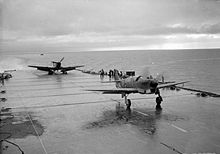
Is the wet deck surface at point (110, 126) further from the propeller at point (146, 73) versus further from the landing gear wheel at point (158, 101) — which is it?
the propeller at point (146, 73)

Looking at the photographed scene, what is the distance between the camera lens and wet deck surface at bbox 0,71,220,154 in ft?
49.0

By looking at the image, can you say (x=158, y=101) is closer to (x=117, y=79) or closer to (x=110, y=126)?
(x=117, y=79)

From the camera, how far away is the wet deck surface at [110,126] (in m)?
14.9

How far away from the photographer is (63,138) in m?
16.8

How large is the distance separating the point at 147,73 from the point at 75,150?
42.0 feet

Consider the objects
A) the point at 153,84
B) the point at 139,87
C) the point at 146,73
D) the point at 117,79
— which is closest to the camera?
the point at 153,84

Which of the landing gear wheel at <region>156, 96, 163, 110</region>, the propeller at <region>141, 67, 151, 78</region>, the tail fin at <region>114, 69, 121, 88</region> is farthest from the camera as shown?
the tail fin at <region>114, 69, 121, 88</region>

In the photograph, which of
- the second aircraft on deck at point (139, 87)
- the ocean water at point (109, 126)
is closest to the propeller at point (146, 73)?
the ocean water at point (109, 126)

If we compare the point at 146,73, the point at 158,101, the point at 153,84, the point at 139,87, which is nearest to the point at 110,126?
the point at 139,87

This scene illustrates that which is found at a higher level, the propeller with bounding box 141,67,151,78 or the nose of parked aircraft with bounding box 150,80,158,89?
the propeller with bounding box 141,67,151,78

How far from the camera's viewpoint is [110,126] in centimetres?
1944

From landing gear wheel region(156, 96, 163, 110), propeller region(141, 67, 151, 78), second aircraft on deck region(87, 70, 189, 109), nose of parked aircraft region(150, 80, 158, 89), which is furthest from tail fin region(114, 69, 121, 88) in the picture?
nose of parked aircraft region(150, 80, 158, 89)

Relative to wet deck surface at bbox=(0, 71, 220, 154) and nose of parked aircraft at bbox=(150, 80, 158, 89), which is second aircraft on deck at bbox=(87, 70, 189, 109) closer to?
nose of parked aircraft at bbox=(150, 80, 158, 89)

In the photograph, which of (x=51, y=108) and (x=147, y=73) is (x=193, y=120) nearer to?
(x=147, y=73)
